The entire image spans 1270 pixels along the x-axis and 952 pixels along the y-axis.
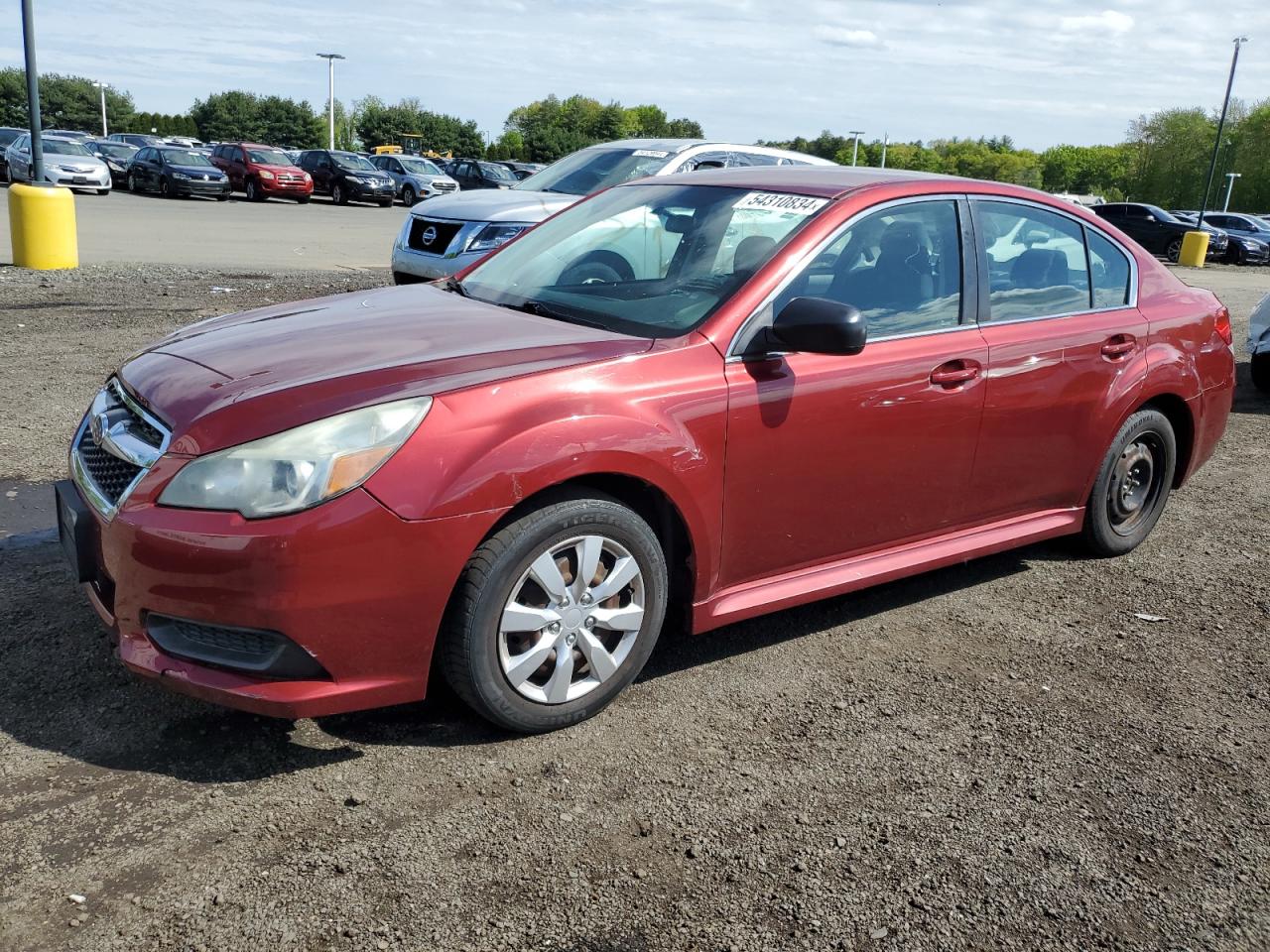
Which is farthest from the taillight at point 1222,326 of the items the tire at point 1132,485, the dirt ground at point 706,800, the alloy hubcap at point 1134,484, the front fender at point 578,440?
the front fender at point 578,440

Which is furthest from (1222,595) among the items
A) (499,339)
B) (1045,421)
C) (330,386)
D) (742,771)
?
(330,386)

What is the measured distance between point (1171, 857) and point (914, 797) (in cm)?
65

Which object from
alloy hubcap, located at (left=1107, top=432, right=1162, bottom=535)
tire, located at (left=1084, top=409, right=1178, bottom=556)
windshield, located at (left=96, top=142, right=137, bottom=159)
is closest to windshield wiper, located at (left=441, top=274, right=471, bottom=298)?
tire, located at (left=1084, top=409, right=1178, bottom=556)

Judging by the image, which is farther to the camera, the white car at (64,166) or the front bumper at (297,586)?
the white car at (64,166)

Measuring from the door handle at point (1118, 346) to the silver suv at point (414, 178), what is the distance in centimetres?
3143

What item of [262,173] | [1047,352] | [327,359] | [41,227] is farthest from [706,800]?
[262,173]

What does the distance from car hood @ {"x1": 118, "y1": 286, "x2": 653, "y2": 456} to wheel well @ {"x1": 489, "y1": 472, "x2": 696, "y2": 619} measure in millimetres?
348

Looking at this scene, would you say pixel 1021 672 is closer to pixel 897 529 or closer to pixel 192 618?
pixel 897 529

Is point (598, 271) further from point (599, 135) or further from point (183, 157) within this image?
point (599, 135)

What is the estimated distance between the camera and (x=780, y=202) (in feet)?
13.0

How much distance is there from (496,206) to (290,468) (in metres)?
7.70

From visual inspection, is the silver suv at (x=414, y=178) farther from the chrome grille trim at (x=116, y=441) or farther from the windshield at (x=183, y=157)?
the chrome grille trim at (x=116, y=441)

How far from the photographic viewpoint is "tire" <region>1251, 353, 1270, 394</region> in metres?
9.59

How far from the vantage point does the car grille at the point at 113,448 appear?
9.87 ft
